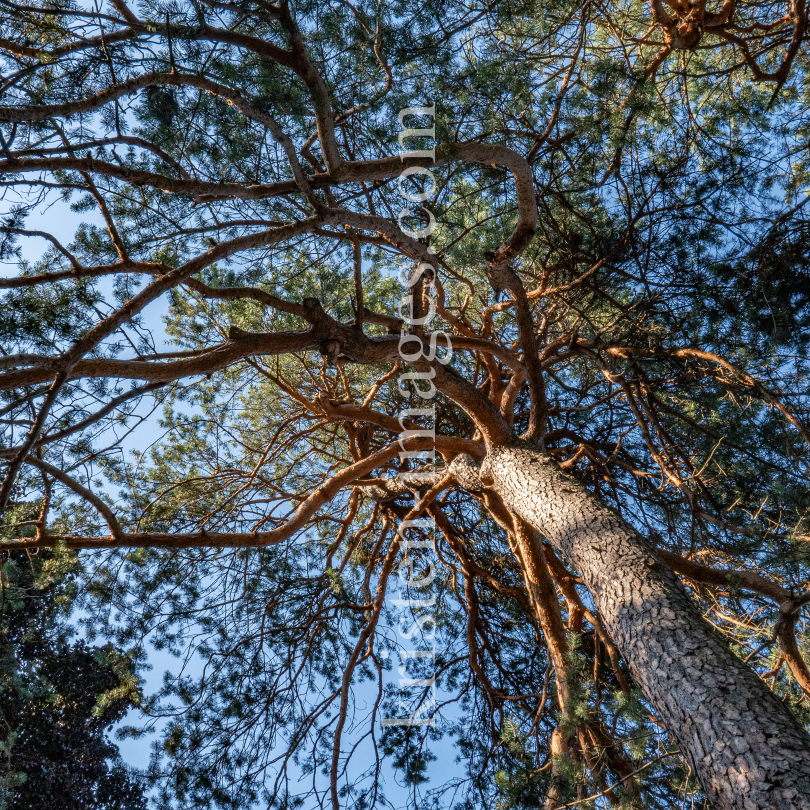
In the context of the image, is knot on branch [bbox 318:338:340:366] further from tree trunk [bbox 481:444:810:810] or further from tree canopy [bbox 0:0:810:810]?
tree trunk [bbox 481:444:810:810]

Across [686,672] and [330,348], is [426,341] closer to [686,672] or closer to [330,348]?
[330,348]

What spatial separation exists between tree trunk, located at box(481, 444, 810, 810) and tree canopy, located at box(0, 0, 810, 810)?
2.6 inches

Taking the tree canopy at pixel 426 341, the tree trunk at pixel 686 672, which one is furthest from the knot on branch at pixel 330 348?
the tree trunk at pixel 686 672

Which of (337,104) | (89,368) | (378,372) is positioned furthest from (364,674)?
(337,104)

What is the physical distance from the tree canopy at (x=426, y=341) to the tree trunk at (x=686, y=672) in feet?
0.22

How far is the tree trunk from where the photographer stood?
1460 mm

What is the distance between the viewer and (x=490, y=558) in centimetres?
546

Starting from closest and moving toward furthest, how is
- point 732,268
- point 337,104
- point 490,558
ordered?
point 337,104 → point 732,268 → point 490,558

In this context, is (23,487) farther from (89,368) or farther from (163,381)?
(89,368)

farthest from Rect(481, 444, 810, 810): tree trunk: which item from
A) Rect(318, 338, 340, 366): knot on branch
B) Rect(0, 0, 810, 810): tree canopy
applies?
Rect(318, 338, 340, 366): knot on branch

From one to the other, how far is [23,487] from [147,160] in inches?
78.9

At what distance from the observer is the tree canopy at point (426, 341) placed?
249cm

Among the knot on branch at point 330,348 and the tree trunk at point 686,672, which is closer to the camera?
the tree trunk at point 686,672

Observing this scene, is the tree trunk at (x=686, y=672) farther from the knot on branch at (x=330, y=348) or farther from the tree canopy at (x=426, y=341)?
the knot on branch at (x=330, y=348)
